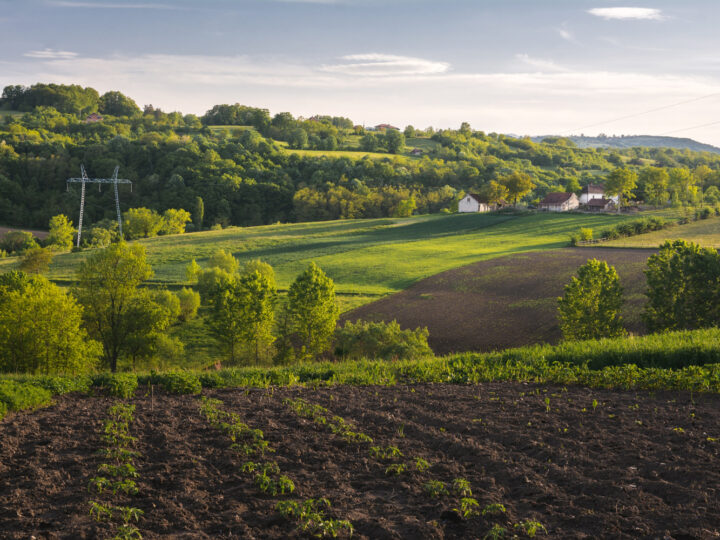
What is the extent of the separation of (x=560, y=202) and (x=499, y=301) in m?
85.6

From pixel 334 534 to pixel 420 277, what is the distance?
2280 inches

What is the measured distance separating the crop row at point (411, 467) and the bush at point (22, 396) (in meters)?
5.64

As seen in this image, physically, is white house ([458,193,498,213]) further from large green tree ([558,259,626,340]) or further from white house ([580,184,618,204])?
large green tree ([558,259,626,340])

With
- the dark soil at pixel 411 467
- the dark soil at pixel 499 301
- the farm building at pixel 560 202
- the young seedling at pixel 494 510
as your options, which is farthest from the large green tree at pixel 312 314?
the farm building at pixel 560 202

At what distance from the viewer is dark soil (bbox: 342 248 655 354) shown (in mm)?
42250

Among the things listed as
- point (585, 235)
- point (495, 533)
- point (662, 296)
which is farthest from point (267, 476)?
point (585, 235)

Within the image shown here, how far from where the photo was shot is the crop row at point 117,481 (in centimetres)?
782

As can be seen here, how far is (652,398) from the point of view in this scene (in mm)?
13375

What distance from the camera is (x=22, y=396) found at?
13312 millimetres

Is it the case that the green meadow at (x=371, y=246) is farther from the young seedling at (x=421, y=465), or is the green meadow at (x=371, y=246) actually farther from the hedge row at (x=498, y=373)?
the young seedling at (x=421, y=465)

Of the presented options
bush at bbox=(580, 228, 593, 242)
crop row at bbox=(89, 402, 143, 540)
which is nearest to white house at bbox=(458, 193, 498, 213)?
bush at bbox=(580, 228, 593, 242)

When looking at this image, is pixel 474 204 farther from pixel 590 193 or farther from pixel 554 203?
pixel 590 193

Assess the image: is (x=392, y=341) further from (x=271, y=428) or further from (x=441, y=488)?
(x=441, y=488)

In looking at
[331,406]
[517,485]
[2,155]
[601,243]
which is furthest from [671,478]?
[2,155]
